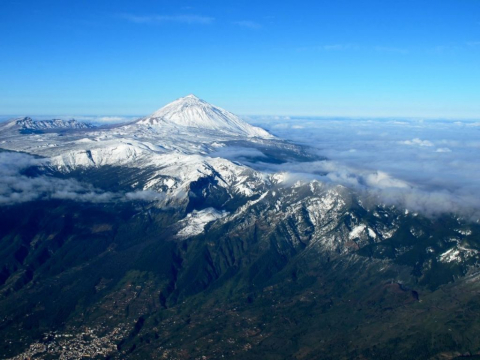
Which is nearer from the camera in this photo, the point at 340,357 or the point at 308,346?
the point at 340,357

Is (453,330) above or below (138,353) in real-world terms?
Result: above

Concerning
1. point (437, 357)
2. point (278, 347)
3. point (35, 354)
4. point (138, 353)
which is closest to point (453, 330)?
point (437, 357)

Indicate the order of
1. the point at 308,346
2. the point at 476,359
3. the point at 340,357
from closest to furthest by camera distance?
the point at 476,359
the point at 340,357
the point at 308,346

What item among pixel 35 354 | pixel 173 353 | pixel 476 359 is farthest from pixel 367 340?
pixel 35 354

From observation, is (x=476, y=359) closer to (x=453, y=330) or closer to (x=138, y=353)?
(x=453, y=330)

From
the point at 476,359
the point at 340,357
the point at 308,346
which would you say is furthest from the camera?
the point at 308,346

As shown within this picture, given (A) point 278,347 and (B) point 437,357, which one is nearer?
(B) point 437,357

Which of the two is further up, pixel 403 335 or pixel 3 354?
pixel 403 335

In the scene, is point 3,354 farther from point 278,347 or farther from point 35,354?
point 278,347
